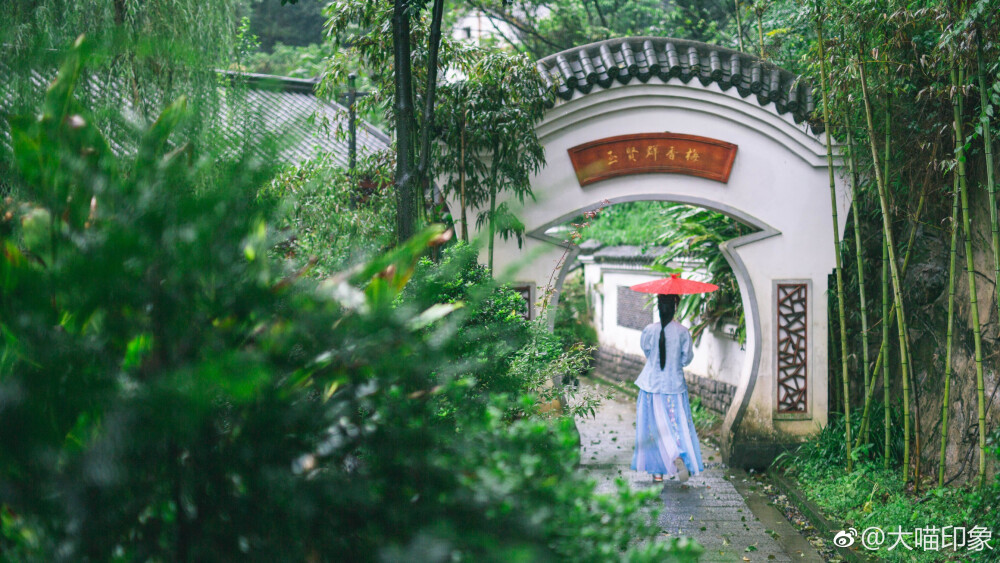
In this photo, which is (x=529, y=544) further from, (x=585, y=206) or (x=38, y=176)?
(x=585, y=206)

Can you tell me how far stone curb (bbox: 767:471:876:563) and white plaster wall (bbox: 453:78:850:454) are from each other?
0.53 metres

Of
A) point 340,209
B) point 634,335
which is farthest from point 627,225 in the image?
point 340,209

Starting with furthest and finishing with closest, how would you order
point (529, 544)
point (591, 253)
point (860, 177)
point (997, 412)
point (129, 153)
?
point (591, 253)
point (860, 177)
point (997, 412)
point (129, 153)
point (529, 544)

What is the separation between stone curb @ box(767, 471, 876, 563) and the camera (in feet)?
13.6

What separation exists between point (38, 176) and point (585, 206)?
16.7 feet

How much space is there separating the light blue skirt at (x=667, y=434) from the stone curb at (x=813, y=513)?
2.09ft

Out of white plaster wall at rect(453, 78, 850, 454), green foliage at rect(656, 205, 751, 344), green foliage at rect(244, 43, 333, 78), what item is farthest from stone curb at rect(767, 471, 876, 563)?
green foliage at rect(244, 43, 333, 78)

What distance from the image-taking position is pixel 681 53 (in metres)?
5.93

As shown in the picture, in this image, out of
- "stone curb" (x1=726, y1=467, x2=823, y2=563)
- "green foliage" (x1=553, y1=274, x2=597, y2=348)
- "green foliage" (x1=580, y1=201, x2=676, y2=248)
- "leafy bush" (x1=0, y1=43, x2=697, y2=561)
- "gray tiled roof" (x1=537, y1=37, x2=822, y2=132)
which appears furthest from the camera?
"green foliage" (x1=553, y1=274, x2=597, y2=348)

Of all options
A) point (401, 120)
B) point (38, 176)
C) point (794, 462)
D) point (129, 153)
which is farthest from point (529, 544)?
point (794, 462)

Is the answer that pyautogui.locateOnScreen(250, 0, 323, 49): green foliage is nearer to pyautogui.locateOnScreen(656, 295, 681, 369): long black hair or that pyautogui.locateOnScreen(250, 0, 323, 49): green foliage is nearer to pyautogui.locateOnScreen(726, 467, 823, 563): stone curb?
pyautogui.locateOnScreen(656, 295, 681, 369): long black hair

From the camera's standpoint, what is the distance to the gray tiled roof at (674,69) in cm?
571

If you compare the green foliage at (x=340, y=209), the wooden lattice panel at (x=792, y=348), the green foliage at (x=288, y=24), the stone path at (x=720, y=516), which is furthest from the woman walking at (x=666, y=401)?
the green foliage at (x=288, y=24)

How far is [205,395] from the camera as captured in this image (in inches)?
30.8
